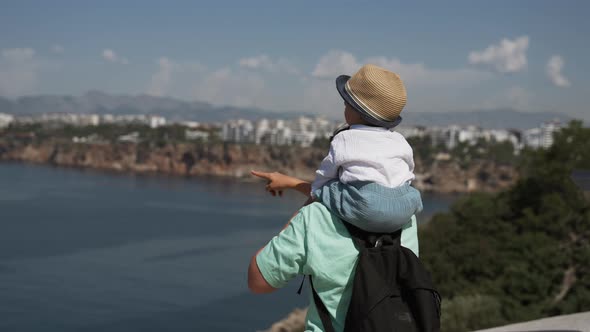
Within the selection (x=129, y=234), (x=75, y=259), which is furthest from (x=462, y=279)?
(x=129, y=234)

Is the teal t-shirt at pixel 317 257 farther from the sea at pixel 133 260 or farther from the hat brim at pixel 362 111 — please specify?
the sea at pixel 133 260

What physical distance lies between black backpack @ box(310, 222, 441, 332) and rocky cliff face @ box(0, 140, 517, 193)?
52952 millimetres

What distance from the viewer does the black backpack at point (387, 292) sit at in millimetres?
915

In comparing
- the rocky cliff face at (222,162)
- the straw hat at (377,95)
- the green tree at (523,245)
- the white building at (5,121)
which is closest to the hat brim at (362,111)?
the straw hat at (377,95)

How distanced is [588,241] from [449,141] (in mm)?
64247

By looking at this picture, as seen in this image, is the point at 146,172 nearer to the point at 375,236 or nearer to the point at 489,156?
the point at 489,156

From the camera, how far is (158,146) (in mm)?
62094

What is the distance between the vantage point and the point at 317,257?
94 cm

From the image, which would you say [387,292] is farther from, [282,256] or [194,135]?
[194,135]

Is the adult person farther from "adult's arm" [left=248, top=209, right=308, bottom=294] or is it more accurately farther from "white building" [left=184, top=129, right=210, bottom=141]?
"white building" [left=184, top=129, right=210, bottom=141]

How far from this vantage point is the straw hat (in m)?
0.98

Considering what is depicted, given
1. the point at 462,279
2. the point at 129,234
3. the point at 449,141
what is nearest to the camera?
the point at 462,279

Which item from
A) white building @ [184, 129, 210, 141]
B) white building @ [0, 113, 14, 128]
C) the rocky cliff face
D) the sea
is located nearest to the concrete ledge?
the sea

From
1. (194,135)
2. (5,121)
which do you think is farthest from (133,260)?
(5,121)
